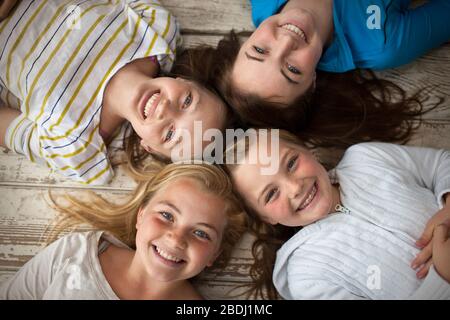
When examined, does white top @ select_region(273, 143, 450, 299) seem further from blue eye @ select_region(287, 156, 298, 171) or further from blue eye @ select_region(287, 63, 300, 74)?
blue eye @ select_region(287, 63, 300, 74)

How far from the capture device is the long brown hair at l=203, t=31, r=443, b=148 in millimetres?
1271

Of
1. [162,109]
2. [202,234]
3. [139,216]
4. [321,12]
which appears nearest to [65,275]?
[139,216]

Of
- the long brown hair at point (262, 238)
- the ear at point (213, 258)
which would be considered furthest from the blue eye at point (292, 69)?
the ear at point (213, 258)

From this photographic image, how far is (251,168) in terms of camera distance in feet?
3.68

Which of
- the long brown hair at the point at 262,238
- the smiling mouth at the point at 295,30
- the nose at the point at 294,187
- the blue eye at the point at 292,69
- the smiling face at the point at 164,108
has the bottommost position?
the long brown hair at the point at 262,238

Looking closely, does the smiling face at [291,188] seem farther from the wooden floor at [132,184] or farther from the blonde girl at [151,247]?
the wooden floor at [132,184]

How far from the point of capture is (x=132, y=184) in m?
1.28

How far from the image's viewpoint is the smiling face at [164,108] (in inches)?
46.4

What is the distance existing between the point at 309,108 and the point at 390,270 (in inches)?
18.6

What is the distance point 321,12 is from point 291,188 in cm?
52

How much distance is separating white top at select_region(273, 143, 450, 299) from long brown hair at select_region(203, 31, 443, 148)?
141mm

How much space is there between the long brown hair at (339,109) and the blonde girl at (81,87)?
3.5 inches
